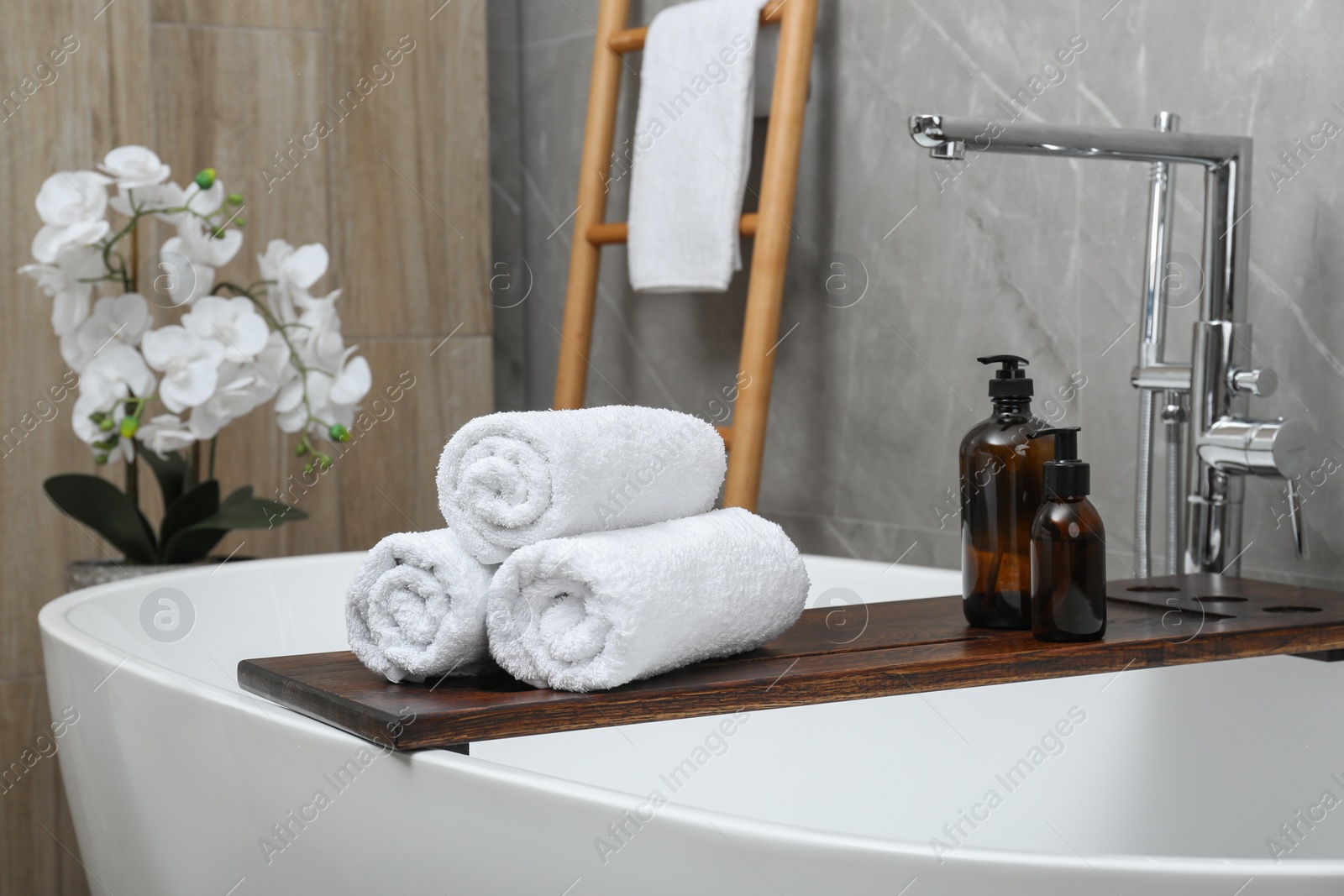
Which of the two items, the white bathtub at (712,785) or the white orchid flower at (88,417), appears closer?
the white bathtub at (712,785)

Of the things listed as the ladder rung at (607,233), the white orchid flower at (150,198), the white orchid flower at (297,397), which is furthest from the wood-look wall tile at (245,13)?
the white orchid flower at (297,397)

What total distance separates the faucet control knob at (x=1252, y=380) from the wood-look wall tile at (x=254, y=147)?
139 centimetres

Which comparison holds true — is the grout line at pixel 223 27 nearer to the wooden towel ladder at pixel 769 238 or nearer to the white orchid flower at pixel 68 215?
the white orchid flower at pixel 68 215

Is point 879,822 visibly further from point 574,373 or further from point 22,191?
point 22,191

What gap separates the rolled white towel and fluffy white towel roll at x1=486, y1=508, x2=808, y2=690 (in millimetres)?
16

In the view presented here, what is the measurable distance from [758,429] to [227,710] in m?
0.92

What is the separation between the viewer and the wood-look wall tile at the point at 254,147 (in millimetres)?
1986

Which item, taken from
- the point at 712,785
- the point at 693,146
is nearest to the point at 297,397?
the point at 693,146

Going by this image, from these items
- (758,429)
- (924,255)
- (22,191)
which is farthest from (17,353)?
(924,255)

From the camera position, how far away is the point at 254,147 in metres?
2.05

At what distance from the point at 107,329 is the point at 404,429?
2.05ft

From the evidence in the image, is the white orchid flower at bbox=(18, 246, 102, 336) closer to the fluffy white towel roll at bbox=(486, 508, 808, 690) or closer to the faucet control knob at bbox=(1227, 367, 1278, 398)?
the fluffy white towel roll at bbox=(486, 508, 808, 690)

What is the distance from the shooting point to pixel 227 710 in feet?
2.77

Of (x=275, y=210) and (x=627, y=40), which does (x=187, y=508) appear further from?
(x=627, y=40)
